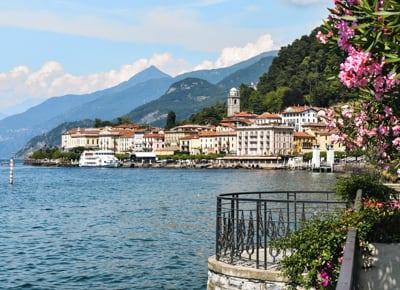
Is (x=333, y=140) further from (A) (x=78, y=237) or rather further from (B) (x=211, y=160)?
(B) (x=211, y=160)

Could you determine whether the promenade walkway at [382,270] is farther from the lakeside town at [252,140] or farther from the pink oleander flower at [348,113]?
the lakeside town at [252,140]

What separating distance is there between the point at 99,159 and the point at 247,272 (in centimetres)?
17165

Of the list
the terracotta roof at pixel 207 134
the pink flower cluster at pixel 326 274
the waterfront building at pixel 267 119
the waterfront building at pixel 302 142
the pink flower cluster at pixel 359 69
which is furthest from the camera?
the terracotta roof at pixel 207 134

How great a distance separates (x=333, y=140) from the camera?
10.2m

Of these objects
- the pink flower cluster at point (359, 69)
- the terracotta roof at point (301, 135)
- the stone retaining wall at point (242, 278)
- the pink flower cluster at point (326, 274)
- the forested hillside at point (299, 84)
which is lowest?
the stone retaining wall at point (242, 278)

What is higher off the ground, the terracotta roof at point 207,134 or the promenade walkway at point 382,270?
the terracotta roof at point 207,134

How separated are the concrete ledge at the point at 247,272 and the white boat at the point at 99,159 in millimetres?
164595

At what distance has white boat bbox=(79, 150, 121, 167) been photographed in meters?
174

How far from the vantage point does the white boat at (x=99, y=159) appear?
572ft

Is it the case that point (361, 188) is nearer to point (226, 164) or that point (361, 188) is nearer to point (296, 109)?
point (226, 164)

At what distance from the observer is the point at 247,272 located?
28.9 feet

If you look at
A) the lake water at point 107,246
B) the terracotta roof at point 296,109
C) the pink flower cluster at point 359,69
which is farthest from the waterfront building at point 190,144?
the pink flower cluster at point 359,69

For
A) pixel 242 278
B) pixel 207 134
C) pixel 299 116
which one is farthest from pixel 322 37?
pixel 207 134

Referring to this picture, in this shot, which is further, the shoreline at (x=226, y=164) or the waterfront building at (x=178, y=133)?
the waterfront building at (x=178, y=133)
